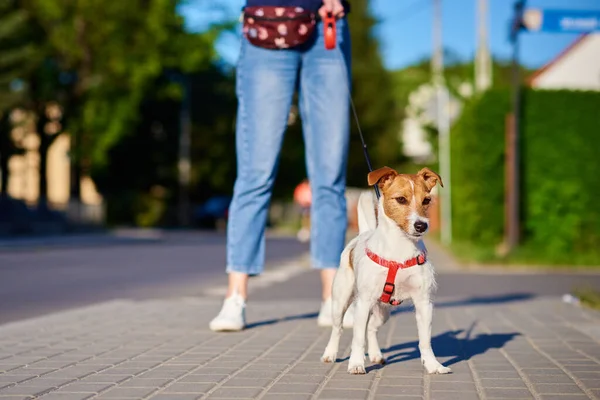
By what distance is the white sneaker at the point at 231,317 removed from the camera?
6.09m

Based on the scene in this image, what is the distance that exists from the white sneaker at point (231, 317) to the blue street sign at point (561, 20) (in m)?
8.26

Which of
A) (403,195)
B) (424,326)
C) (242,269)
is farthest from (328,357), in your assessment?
(242,269)

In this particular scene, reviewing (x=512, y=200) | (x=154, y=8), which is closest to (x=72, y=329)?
(x=512, y=200)

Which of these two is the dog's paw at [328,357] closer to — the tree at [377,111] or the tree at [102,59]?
the tree at [102,59]

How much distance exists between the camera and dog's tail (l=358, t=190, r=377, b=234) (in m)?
5.12

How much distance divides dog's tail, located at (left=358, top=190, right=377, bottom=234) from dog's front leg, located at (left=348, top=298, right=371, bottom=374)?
1.82 ft

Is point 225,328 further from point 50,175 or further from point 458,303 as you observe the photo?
point 50,175

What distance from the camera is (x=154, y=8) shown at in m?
39.8

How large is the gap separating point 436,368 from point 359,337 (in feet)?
1.29

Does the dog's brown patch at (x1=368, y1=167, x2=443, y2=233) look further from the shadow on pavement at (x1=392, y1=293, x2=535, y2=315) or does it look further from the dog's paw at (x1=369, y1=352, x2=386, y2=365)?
the shadow on pavement at (x1=392, y1=293, x2=535, y2=315)

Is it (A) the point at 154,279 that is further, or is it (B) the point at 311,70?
(A) the point at 154,279

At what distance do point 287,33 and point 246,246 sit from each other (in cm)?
144

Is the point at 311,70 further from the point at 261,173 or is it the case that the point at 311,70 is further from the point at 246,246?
the point at 246,246

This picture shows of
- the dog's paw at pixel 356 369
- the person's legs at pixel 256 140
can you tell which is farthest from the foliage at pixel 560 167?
the dog's paw at pixel 356 369
